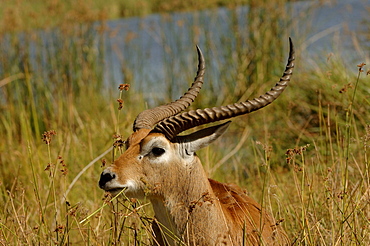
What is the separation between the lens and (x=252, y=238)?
3.51m

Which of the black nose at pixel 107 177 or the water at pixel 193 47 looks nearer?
the black nose at pixel 107 177

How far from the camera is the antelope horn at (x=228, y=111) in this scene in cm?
333

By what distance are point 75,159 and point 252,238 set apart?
3053mm

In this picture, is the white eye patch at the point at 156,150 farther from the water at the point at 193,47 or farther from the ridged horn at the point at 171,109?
the water at the point at 193,47

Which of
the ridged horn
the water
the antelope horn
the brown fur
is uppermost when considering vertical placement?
the water

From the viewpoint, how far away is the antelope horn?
333 cm

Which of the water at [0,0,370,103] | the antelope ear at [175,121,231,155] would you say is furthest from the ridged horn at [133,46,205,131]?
the water at [0,0,370,103]

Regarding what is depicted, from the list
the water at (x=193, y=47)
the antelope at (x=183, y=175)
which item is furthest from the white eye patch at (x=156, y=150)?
the water at (x=193, y=47)

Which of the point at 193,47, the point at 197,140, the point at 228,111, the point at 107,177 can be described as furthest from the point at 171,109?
the point at 193,47

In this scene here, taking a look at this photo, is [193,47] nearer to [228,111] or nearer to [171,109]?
[171,109]

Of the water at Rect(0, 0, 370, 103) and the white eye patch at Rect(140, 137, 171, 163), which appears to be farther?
the water at Rect(0, 0, 370, 103)

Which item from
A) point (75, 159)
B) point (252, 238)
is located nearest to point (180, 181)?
point (252, 238)

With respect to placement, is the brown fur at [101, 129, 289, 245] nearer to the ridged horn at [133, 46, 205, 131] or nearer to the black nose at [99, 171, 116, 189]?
the black nose at [99, 171, 116, 189]

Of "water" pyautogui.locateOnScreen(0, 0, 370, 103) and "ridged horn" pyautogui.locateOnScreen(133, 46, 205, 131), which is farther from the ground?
"water" pyautogui.locateOnScreen(0, 0, 370, 103)
